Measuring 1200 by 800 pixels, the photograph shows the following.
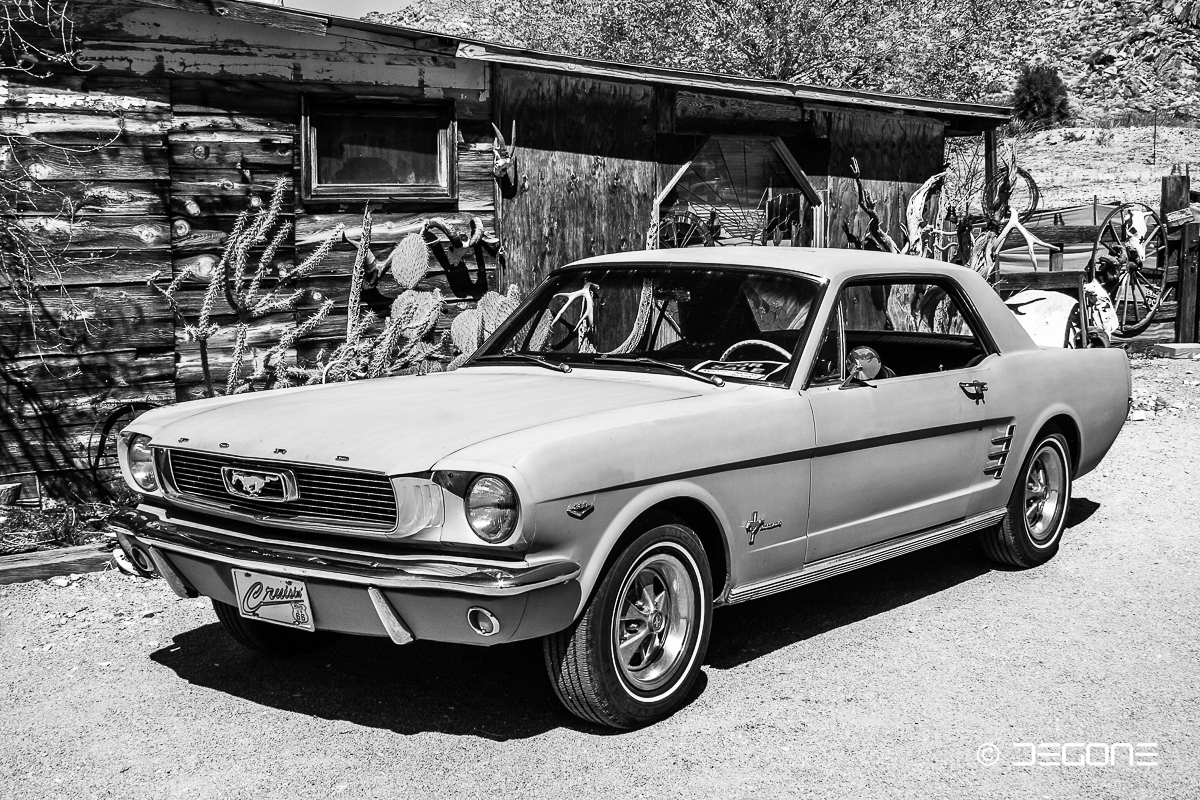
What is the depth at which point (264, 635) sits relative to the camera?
4.59m

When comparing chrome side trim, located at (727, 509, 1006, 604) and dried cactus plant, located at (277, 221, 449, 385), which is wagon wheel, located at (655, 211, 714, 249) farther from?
chrome side trim, located at (727, 509, 1006, 604)

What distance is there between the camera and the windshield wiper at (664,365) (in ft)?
14.6

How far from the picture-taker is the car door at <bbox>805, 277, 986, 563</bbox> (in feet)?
14.8

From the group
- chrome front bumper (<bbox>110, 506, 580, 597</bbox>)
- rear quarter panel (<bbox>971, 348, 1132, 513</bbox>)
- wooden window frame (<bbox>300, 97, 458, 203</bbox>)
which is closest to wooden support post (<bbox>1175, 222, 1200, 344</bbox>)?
rear quarter panel (<bbox>971, 348, 1132, 513</bbox>)

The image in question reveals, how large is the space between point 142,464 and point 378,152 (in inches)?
177

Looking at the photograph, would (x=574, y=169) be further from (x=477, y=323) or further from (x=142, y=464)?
(x=142, y=464)

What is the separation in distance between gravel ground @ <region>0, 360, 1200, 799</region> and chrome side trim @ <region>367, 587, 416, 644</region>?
1.40ft

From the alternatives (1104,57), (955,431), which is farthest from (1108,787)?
(1104,57)

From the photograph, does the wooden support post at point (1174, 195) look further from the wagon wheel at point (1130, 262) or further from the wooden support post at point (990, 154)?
the wooden support post at point (990, 154)

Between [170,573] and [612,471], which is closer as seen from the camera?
[612,471]

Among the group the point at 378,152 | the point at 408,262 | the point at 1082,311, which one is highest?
the point at 378,152

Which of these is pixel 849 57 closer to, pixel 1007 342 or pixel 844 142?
pixel 844 142

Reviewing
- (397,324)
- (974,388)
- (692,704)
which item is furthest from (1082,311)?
(692,704)

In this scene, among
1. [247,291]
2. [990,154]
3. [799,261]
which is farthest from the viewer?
[990,154]
